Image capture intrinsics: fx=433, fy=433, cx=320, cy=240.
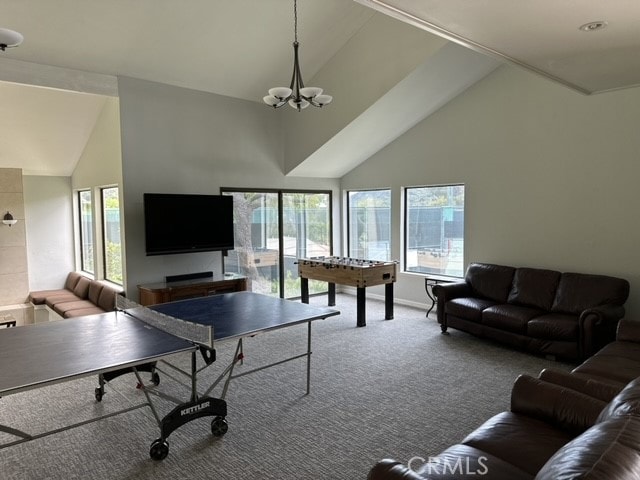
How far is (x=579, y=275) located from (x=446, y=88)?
2889 millimetres

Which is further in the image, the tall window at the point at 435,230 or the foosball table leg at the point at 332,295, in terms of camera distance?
the foosball table leg at the point at 332,295

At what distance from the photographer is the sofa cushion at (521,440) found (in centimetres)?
195

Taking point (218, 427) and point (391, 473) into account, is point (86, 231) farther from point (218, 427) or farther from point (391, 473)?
point (391, 473)

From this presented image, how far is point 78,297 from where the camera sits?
6672 mm

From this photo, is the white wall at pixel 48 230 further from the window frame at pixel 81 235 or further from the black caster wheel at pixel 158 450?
the black caster wheel at pixel 158 450

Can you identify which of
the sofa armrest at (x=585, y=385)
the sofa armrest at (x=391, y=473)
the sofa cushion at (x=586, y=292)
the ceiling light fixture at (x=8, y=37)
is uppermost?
the ceiling light fixture at (x=8, y=37)

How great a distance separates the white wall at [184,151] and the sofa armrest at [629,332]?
487 centimetres

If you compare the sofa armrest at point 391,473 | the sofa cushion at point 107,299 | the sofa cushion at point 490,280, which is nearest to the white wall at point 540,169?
the sofa cushion at point 490,280

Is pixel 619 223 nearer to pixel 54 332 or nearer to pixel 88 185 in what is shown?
pixel 54 332

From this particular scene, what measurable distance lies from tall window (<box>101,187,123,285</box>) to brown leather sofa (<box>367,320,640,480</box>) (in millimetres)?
5204

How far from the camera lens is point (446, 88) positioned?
5.83 m

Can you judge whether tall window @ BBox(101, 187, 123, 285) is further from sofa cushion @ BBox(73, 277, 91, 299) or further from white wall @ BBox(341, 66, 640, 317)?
white wall @ BBox(341, 66, 640, 317)

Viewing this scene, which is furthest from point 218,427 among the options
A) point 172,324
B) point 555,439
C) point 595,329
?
point 595,329

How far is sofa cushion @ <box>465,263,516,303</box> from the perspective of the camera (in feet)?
17.7
